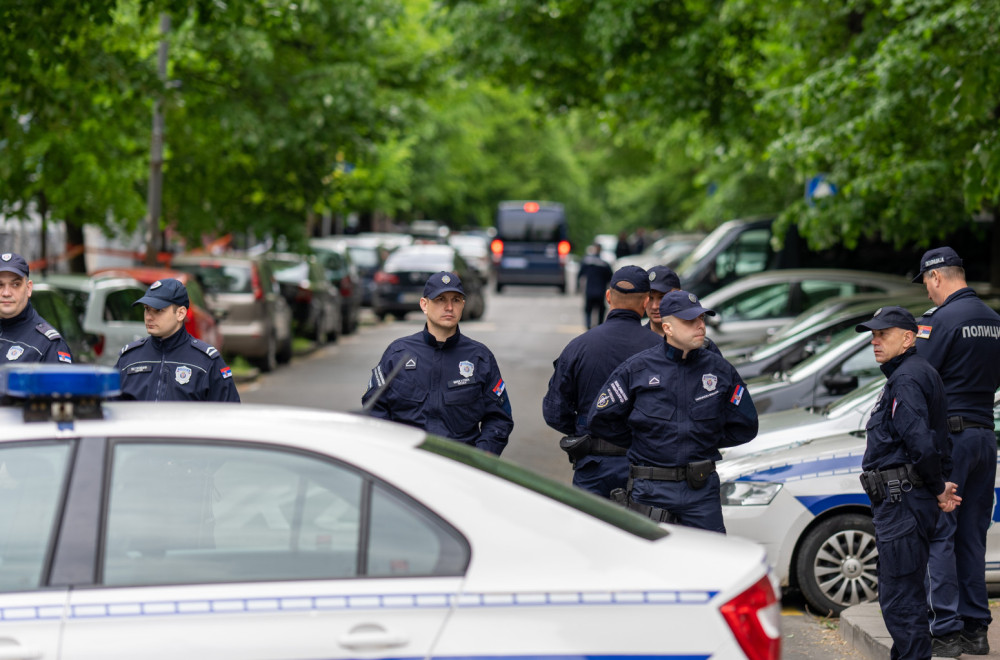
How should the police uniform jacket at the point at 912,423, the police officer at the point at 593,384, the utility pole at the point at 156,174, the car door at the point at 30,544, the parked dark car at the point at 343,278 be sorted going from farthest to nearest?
the parked dark car at the point at 343,278, the utility pole at the point at 156,174, the police officer at the point at 593,384, the police uniform jacket at the point at 912,423, the car door at the point at 30,544

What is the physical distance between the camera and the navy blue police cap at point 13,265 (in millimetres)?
6266

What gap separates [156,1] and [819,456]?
721 centimetres

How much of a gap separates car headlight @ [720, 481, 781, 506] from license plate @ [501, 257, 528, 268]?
32226 mm

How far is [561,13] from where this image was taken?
63.7 feet

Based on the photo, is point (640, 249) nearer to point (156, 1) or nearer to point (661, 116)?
point (661, 116)

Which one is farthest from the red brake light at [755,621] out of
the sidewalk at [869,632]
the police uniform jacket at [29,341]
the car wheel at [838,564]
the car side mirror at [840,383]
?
the car side mirror at [840,383]

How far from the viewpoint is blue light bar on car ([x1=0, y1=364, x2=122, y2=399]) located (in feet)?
11.5

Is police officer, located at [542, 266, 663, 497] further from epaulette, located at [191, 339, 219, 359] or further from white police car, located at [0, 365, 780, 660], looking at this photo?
white police car, located at [0, 365, 780, 660]

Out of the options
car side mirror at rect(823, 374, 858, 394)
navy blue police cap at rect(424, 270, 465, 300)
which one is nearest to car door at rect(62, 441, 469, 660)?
navy blue police cap at rect(424, 270, 465, 300)

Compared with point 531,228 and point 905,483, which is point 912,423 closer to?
point 905,483

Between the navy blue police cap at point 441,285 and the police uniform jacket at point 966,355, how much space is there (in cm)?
219

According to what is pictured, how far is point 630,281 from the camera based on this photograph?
630 cm

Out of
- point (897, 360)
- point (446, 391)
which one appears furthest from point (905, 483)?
point (446, 391)

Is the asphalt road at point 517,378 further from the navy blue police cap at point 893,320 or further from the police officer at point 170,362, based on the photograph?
the police officer at point 170,362
